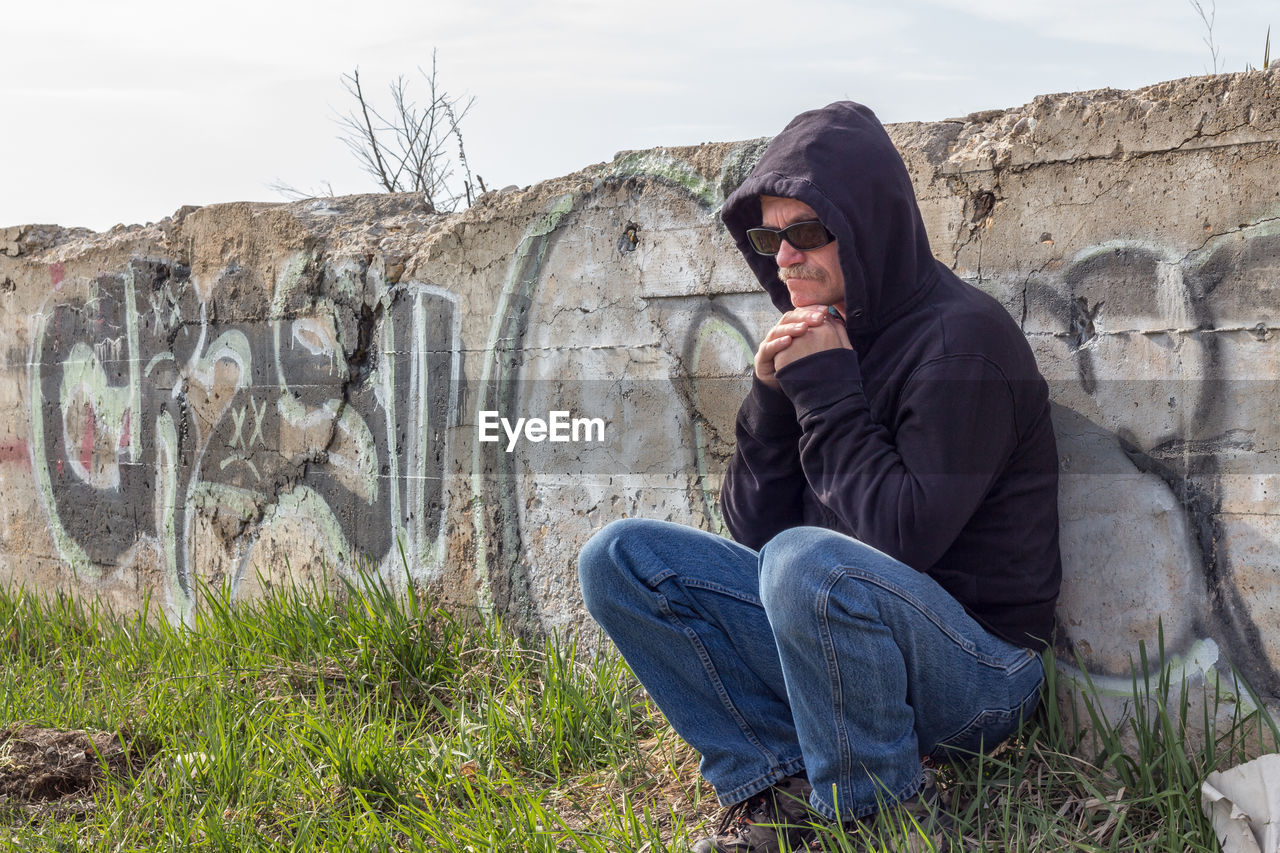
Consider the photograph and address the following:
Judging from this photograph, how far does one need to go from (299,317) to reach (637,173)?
1583 mm

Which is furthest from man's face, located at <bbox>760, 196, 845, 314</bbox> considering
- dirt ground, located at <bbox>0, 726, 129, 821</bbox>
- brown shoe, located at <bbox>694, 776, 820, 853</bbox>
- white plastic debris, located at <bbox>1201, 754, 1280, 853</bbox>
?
dirt ground, located at <bbox>0, 726, 129, 821</bbox>

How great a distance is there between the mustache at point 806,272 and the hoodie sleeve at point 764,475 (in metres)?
0.23

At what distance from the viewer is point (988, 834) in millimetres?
2145

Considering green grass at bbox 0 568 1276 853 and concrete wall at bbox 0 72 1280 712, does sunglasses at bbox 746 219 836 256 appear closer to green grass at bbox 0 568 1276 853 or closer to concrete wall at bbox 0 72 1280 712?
concrete wall at bbox 0 72 1280 712

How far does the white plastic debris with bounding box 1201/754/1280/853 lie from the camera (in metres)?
1.96

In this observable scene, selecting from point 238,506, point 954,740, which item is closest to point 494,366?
point 238,506

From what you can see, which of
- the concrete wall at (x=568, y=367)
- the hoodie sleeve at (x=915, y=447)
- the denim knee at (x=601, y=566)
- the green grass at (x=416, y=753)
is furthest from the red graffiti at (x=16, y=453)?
the hoodie sleeve at (x=915, y=447)

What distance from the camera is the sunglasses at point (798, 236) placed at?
88.7 inches

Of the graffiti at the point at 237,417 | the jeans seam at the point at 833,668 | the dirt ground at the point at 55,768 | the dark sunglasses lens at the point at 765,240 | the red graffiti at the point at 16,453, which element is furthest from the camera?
the red graffiti at the point at 16,453

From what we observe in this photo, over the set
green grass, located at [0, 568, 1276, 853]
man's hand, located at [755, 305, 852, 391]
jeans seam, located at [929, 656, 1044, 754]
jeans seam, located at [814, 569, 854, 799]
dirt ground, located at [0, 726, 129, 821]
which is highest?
man's hand, located at [755, 305, 852, 391]

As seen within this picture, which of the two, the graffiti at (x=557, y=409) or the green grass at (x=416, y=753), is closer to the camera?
the green grass at (x=416, y=753)

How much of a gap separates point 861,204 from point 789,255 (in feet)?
0.63

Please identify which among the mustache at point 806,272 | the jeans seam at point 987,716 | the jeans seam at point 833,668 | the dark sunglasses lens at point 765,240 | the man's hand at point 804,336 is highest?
the dark sunglasses lens at point 765,240

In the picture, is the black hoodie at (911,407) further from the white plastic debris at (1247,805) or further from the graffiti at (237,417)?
the graffiti at (237,417)
